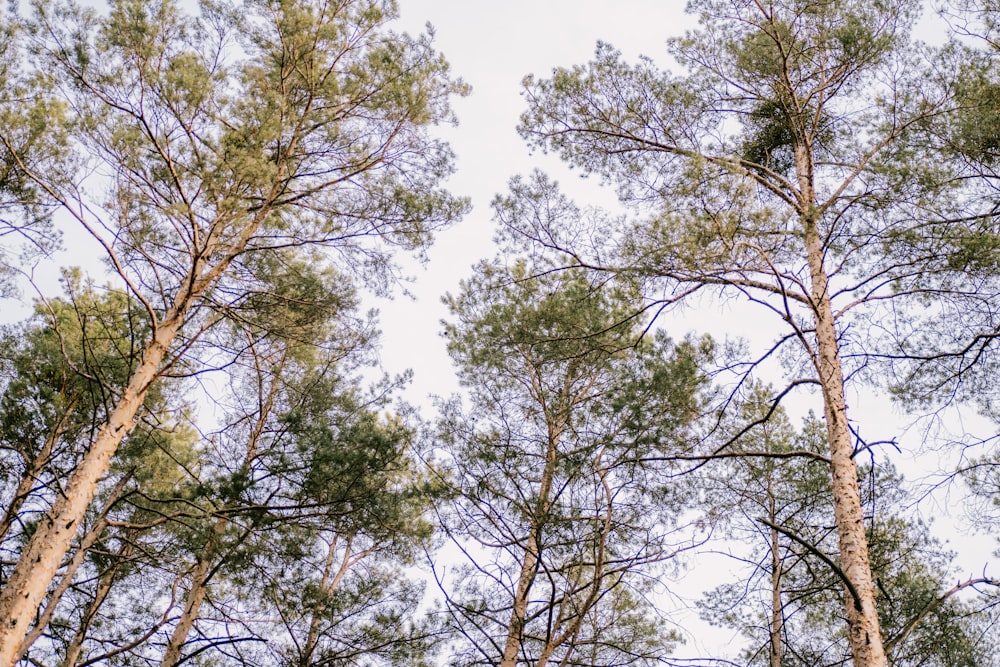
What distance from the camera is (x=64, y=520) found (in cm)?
513

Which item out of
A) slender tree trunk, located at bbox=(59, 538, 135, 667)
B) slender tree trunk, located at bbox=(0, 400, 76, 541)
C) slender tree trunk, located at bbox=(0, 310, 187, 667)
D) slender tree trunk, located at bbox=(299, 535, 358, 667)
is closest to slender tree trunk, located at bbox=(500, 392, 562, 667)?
slender tree trunk, located at bbox=(299, 535, 358, 667)

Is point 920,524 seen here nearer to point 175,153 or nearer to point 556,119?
point 556,119

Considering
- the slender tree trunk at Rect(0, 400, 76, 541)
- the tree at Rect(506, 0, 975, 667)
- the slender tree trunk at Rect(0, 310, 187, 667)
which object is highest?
the tree at Rect(506, 0, 975, 667)

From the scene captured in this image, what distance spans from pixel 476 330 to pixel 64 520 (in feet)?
15.7

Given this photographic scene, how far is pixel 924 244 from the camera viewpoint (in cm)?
575

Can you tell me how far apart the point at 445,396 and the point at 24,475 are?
4.82m

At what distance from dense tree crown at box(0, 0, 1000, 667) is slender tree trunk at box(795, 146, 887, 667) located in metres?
0.02

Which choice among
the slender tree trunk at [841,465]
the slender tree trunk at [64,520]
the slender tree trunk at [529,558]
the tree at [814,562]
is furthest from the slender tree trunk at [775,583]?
the slender tree trunk at [64,520]

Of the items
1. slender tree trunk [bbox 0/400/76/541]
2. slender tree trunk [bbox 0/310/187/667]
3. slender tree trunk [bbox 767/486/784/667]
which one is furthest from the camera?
slender tree trunk [bbox 767/486/784/667]

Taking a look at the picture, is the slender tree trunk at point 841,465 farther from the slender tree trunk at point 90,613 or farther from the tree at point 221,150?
the slender tree trunk at point 90,613

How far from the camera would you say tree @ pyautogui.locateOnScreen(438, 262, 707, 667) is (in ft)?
20.6

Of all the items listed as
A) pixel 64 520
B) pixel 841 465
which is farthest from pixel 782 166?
pixel 64 520

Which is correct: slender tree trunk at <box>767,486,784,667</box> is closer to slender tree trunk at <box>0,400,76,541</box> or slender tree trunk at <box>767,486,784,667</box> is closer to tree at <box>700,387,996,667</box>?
tree at <box>700,387,996,667</box>

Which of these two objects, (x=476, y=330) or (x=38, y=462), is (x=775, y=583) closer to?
(x=476, y=330)
